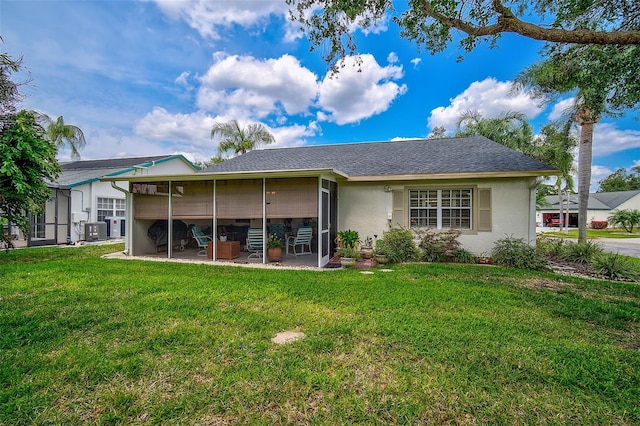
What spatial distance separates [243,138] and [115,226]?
10237mm

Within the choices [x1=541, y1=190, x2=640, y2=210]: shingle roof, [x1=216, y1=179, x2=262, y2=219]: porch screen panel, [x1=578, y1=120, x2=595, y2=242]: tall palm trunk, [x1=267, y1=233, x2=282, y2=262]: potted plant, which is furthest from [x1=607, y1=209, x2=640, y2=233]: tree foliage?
[x1=216, y1=179, x2=262, y2=219]: porch screen panel

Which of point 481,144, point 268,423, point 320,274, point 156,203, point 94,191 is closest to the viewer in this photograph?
point 268,423

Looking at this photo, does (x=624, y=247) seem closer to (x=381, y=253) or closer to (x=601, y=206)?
(x=381, y=253)

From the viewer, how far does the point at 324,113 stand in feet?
61.1

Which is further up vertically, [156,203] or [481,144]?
[481,144]

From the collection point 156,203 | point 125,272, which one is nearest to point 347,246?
point 125,272

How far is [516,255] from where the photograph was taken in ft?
26.8

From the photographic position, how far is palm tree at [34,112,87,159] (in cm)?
1822

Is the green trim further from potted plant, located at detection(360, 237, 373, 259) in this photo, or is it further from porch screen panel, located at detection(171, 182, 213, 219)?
potted plant, located at detection(360, 237, 373, 259)

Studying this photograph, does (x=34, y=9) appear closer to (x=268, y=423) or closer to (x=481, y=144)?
(x=268, y=423)

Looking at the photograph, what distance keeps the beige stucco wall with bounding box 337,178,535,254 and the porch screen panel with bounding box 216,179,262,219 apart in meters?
3.15

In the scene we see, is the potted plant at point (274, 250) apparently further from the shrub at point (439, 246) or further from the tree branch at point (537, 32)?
the tree branch at point (537, 32)

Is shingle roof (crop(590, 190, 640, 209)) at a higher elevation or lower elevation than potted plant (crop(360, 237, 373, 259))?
higher

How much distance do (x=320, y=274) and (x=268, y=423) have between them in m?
4.94
